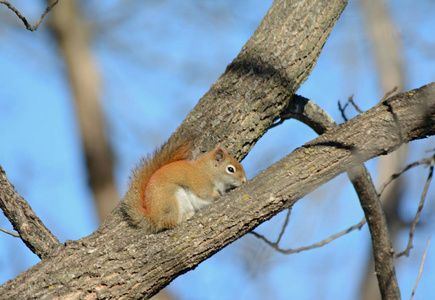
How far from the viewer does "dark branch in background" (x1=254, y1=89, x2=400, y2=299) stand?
10.3 feet

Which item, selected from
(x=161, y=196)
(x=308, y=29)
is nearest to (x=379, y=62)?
(x=308, y=29)

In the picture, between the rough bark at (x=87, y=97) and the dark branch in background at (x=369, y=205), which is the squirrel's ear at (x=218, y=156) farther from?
the rough bark at (x=87, y=97)

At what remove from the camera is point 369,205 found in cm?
333

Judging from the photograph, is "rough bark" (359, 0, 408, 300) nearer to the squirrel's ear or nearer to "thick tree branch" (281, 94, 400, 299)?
"thick tree branch" (281, 94, 400, 299)

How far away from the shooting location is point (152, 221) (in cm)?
280

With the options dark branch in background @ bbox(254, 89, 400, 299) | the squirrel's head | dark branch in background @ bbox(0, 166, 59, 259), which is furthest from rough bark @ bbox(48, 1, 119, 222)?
dark branch in background @ bbox(0, 166, 59, 259)

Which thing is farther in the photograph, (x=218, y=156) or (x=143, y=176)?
(x=218, y=156)

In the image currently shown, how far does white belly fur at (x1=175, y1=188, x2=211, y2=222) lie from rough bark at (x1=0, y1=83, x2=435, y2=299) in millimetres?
482

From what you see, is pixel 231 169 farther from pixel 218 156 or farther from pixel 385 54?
pixel 385 54

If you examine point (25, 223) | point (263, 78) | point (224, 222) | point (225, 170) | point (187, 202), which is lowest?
point (224, 222)

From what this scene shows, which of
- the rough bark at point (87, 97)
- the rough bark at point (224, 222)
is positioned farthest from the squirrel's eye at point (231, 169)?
the rough bark at point (87, 97)

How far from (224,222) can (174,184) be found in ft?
2.34

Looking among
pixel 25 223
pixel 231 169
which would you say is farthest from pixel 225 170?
pixel 25 223

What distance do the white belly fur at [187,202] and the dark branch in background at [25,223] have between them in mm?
742
